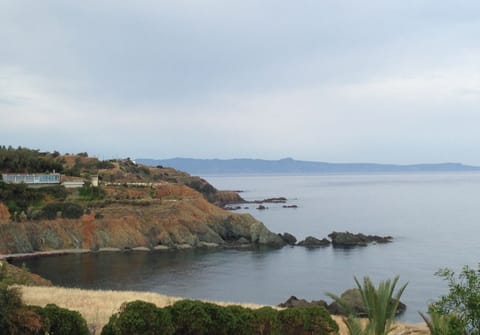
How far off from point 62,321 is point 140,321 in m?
2.39

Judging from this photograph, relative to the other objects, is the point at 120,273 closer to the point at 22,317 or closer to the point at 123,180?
the point at 22,317

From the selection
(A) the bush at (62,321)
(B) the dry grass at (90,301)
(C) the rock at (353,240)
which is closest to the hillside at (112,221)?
(C) the rock at (353,240)

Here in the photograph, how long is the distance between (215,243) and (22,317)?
2256 inches

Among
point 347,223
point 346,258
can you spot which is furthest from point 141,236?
point 347,223

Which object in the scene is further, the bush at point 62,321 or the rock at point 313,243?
the rock at point 313,243

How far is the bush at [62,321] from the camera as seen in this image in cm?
1590

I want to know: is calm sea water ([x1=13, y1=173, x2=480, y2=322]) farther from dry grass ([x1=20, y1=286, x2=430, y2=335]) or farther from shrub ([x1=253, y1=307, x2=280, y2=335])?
Answer: shrub ([x1=253, y1=307, x2=280, y2=335])

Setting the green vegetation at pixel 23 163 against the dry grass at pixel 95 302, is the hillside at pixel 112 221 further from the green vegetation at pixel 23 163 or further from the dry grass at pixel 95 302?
the dry grass at pixel 95 302

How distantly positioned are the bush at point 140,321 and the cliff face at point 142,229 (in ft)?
166

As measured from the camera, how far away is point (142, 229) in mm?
70188

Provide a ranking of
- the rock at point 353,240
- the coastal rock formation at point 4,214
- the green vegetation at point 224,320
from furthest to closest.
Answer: the rock at point 353,240
the coastal rock formation at point 4,214
the green vegetation at point 224,320

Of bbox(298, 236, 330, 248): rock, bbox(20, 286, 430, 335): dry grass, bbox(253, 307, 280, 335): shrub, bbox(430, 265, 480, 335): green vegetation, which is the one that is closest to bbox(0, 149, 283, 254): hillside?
bbox(298, 236, 330, 248): rock

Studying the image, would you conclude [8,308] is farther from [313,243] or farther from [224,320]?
[313,243]

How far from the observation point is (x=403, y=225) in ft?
297
